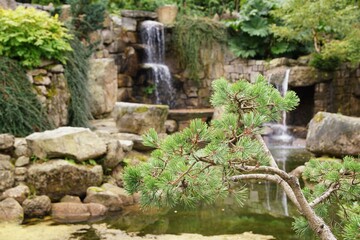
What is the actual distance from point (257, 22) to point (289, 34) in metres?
1.89

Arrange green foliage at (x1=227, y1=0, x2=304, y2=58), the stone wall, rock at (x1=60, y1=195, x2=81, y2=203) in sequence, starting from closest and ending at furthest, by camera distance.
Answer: rock at (x1=60, y1=195, x2=81, y2=203)
the stone wall
green foliage at (x1=227, y1=0, x2=304, y2=58)

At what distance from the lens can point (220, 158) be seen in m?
1.75

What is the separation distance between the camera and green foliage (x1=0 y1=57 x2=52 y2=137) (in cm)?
556

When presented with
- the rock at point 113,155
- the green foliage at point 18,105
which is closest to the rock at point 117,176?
the rock at point 113,155

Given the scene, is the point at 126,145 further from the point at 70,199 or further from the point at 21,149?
the point at 21,149

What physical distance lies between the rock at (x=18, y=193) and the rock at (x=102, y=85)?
3361 mm

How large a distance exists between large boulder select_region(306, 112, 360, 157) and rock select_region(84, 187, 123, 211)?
3.13m

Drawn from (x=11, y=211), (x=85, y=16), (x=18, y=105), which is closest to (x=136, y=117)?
(x=18, y=105)

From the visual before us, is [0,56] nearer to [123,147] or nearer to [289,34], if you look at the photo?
[123,147]

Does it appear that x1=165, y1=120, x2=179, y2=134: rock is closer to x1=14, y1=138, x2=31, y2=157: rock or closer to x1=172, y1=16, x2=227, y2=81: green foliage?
x1=172, y1=16, x2=227, y2=81: green foliage

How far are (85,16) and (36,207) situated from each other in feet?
15.5

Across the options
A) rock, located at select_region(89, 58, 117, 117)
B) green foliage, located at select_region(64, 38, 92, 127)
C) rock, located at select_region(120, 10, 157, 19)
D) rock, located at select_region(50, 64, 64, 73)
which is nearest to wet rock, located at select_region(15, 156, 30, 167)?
green foliage, located at select_region(64, 38, 92, 127)

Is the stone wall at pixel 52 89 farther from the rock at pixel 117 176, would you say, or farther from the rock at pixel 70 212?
the rock at pixel 70 212

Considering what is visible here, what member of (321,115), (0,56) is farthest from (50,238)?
(321,115)
